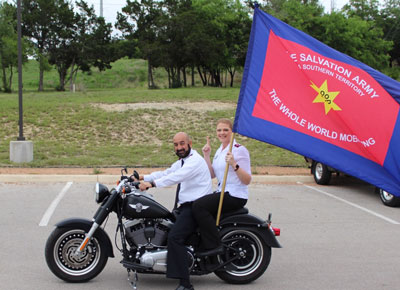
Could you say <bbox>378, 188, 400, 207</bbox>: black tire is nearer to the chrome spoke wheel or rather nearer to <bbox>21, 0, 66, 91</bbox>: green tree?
the chrome spoke wheel

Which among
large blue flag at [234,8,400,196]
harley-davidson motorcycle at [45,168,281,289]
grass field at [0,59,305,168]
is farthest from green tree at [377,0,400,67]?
harley-davidson motorcycle at [45,168,281,289]

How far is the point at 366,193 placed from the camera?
437 inches

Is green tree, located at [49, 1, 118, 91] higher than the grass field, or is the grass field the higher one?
green tree, located at [49, 1, 118, 91]

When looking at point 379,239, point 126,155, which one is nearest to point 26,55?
point 126,155

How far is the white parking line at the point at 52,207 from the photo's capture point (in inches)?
314

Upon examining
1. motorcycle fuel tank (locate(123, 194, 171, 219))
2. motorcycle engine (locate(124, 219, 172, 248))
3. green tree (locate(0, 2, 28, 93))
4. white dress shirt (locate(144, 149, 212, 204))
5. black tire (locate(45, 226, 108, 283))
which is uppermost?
green tree (locate(0, 2, 28, 93))

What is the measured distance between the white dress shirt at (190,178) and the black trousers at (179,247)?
0.20m

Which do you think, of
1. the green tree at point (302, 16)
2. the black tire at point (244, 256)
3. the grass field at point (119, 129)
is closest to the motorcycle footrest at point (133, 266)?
the black tire at point (244, 256)

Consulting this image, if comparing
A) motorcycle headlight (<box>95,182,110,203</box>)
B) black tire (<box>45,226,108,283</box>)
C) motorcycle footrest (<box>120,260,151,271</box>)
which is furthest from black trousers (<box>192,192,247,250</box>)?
black tire (<box>45,226,108,283</box>)

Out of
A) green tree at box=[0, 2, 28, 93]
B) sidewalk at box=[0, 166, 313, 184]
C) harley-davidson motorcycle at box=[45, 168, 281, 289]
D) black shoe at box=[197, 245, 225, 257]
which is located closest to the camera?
harley-davidson motorcycle at box=[45, 168, 281, 289]

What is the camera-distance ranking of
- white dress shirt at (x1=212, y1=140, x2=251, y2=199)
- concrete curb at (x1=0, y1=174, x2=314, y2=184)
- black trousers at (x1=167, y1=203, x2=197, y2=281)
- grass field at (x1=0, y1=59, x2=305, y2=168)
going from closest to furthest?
1. black trousers at (x1=167, y1=203, x2=197, y2=281)
2. white dress shirt at (x1=212, y1=140, x2=251, y2=199)
3. concrete curb at (x1=0, y1=174, x2=314, y2=184)
4. grass field at (x1=0, y1=59, x2=305, y2=168)

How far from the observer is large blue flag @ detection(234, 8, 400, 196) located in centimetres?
522

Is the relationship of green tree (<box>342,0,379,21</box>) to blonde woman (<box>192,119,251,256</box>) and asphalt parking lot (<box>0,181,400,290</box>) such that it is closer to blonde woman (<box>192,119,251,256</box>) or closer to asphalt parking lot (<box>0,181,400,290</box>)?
asphalt parking lot (<box>0,181,400,290</box>)

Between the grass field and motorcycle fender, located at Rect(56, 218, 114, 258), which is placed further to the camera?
the grass field
